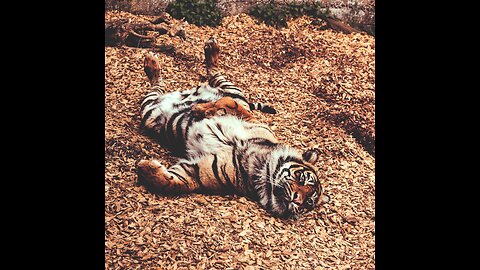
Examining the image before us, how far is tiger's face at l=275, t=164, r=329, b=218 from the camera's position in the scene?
135 inches

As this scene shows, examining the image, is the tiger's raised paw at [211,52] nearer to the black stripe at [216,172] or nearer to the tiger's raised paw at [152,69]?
the tiger's raised paw at [152,69]

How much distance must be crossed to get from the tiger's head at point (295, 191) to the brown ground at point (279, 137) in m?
0.06

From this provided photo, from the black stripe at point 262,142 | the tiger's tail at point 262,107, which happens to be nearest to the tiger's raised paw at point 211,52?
the tiger's tail at point 262,107

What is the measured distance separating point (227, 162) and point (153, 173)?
45 cm

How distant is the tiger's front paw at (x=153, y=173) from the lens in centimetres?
343

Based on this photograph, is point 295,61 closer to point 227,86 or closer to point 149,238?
point 227,86

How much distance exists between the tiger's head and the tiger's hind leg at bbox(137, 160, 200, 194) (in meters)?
0.48

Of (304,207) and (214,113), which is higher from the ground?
(214,113)

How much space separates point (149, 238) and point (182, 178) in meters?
0.40

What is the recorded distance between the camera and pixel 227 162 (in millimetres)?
3566

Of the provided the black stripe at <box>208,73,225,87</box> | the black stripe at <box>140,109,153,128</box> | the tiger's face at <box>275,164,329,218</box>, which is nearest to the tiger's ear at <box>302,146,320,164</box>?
the tiger's face at <box>275,164,329,218</box>

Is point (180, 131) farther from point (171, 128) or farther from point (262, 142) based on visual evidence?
point (262, 142)

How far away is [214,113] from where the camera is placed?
12.6ft

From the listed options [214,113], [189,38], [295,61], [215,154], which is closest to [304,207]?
[215,154]
